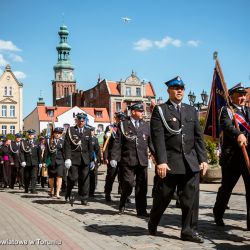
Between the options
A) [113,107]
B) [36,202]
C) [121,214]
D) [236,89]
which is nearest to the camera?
[236,89]

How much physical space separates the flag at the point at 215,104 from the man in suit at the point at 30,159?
7.19 metres

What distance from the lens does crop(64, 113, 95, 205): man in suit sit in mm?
10289

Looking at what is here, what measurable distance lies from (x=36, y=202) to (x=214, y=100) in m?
5.35

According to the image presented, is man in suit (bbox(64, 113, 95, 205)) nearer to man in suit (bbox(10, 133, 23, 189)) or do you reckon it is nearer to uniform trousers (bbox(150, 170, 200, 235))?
uniform trousers (bbox(150, 170, 200, 235))

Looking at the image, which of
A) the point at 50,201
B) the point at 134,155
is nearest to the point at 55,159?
the point at 50,201

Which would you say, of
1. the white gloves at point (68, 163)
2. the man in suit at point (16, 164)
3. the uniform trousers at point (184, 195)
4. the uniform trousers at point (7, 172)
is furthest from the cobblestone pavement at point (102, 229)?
the uniform trousers at point (7, 172)

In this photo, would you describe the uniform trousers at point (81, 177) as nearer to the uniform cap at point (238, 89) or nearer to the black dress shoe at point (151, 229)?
the black dress shoe at point (151, 229)

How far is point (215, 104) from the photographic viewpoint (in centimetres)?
863

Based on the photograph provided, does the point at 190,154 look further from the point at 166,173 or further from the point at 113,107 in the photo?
the point at 113,107

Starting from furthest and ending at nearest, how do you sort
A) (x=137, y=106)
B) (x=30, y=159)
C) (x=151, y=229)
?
(x=30, y=159) → (x=137, y=106) → (x=151, y=229)

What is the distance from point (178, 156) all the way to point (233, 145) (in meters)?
1.21

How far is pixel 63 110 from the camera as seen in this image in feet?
280

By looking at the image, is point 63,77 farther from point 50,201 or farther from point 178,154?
point 178,154

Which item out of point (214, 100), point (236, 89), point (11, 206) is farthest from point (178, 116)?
point (11, 206)
